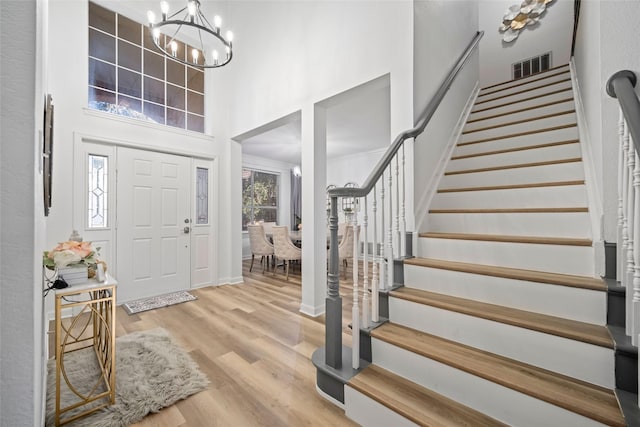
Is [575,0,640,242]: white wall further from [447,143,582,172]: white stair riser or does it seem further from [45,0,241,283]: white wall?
[45,0,241,283]: white wall

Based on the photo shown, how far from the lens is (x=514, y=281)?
1.54m

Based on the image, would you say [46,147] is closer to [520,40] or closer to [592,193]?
[592,193]

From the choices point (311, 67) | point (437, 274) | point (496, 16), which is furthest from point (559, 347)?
point (496, 16)

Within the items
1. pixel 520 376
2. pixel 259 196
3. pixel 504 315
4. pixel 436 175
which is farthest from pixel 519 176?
pixel 259 196

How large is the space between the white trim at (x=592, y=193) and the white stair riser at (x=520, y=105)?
1.86 feet

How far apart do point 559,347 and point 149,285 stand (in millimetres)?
4287

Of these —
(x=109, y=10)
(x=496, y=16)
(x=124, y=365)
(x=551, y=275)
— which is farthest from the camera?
(x=496, y=16)

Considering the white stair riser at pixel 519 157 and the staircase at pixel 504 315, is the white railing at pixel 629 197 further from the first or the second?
the white stair riser at pixel 519 157

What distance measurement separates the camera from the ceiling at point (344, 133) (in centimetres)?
407

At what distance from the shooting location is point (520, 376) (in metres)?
1.21

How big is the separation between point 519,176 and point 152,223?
4353 millimetres

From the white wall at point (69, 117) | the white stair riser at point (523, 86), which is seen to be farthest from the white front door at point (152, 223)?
the white stair riser at point (523, 86)

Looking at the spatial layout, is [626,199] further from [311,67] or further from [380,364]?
[311,67]

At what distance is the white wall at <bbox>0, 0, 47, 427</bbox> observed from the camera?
2.57 ft
